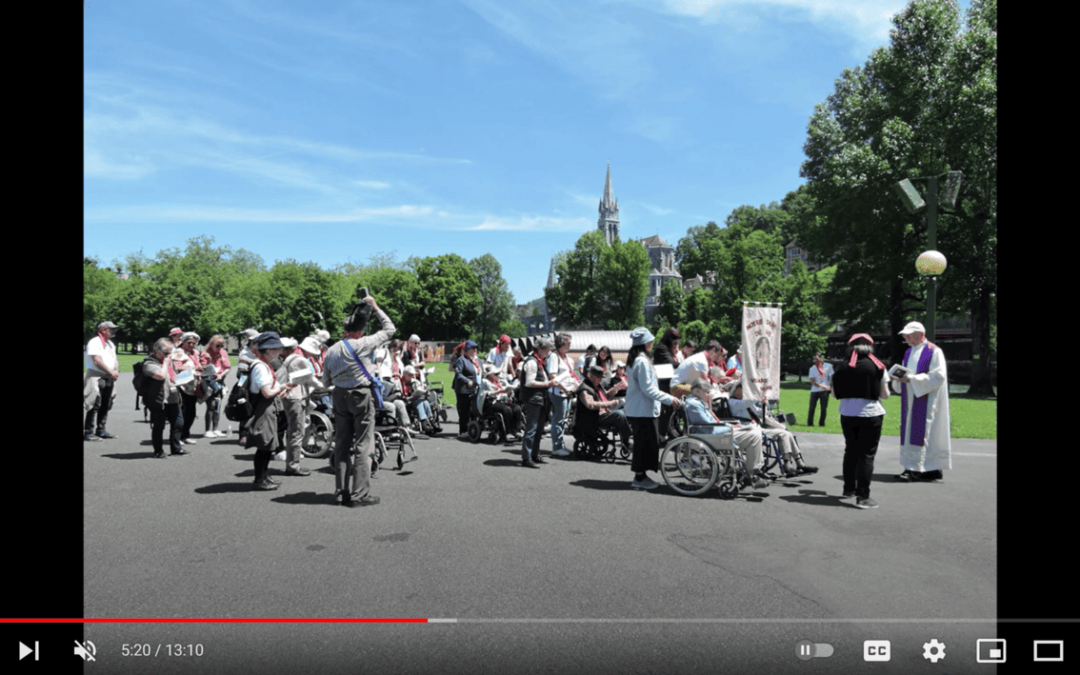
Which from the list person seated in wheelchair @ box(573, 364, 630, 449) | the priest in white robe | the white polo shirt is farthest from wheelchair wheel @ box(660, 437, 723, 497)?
the white polo shirt

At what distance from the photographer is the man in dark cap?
6996 millimetres

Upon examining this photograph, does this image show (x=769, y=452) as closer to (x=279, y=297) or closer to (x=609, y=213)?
(x=279, y=297)

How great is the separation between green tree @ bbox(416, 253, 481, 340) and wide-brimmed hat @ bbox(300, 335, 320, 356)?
222 ft

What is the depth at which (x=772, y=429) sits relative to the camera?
9.05 m

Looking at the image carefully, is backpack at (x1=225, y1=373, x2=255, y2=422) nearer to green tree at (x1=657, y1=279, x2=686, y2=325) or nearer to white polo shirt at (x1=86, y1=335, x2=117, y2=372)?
white polo shirt at (x1=86, y1=335, x2=117, y2=372)

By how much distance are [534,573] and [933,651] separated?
2527 mm

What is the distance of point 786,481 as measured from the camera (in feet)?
29.1

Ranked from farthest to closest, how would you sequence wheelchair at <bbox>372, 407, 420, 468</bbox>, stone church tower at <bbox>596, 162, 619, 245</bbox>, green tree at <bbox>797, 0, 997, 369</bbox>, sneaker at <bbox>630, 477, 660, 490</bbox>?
stone church tower at <bbox>596, 162, 619, 245</bbox> < green tree at <bbox>797, 0, 997, 369</bbox> < wheelchair at <bbox>372, 407, 420, 468</bbox> < sneaker at <bbox>630, 477, 660, 490</bbox>

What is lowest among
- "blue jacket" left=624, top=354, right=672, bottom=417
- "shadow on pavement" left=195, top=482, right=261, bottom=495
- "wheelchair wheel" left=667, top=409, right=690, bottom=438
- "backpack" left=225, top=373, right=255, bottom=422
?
"shadow on pavement" left=195, top=482, right=261, bottom=495

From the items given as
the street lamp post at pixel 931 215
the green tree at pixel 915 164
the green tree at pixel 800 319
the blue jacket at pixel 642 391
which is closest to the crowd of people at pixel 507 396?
the blue jacket at pixel 642 391

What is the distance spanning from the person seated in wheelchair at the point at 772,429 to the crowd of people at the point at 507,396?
0.06 ft
